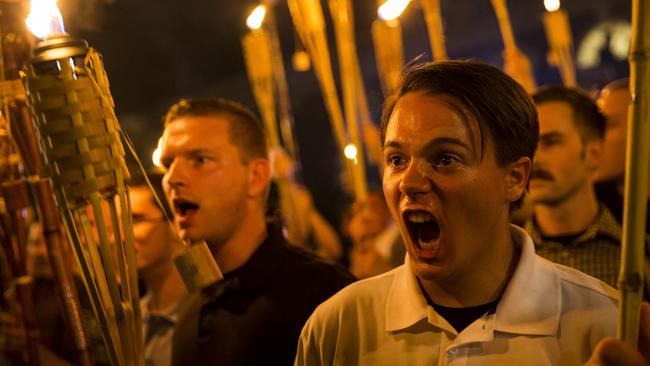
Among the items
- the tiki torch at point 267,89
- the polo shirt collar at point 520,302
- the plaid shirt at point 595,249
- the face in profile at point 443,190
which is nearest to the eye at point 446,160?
the face in profile at point 443,190

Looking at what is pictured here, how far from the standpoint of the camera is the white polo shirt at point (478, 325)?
1.45m

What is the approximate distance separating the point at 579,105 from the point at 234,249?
133 centimetres

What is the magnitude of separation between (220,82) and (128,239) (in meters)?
10.2

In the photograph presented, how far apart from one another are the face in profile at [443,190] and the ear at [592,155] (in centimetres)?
136

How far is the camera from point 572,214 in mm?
2752

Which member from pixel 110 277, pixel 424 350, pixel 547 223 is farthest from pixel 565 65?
pixel 110 277

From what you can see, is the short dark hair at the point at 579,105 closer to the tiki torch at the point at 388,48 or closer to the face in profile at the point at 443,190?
the face in profile at the point at 443,190

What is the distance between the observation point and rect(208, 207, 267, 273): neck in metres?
2.53

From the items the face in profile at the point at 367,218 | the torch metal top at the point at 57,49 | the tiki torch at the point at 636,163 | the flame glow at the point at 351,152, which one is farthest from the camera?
the face in profile at the point at 367,218

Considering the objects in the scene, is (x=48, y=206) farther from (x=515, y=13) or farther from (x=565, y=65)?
(x=515, y=13)

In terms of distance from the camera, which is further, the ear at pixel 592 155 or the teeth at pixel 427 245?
the ear at pixel 592 155

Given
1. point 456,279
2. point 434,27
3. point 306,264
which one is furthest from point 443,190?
point 434,27

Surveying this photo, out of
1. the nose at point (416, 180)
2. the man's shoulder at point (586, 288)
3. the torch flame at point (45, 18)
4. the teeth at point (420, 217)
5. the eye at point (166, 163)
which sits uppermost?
the torch flame at point (45, 18)

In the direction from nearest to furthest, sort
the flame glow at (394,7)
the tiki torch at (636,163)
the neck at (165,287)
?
1. the tiki torch at (636,163)
2. the flame glow at (394,7)
3. the neck at (165,287)
